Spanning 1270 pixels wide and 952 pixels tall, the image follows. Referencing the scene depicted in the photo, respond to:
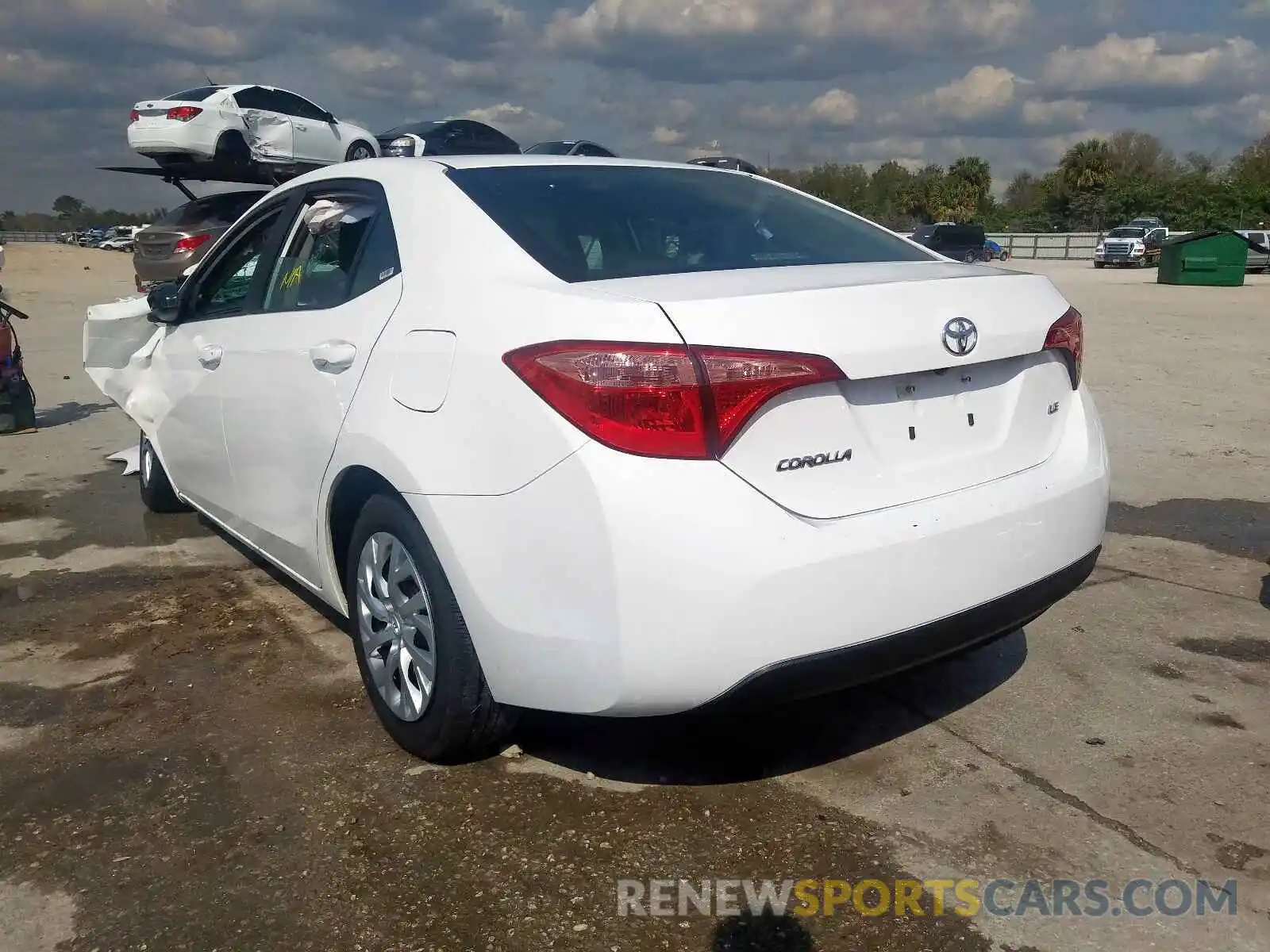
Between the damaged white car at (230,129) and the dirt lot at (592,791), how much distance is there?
1063 cm

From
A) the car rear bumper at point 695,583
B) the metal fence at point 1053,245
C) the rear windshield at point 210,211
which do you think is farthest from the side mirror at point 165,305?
the metal fence at point 1053,245

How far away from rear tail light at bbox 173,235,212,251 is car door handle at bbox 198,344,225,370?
10.4 meters

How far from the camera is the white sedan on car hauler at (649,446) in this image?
2.36 m

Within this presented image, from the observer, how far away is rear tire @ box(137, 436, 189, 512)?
5.75 meters

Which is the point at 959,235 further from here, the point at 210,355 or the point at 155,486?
the point at 210,355

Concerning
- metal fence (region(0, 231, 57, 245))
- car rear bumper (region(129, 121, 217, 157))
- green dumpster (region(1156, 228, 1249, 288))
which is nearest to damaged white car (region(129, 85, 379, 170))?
car rear bumper (region(129, 121, 217, 157))

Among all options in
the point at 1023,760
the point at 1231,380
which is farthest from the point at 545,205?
the point at 1231,380

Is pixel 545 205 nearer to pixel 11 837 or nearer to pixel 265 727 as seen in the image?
pixel 265 727

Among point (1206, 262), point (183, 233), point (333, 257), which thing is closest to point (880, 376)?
point (333, 257)

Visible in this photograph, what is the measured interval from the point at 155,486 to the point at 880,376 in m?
4.52

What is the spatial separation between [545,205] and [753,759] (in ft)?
5.59

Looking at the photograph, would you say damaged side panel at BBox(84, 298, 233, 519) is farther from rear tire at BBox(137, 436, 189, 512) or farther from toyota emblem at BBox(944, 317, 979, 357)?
toyota emblem at BBox(944, 317, 979, 357)

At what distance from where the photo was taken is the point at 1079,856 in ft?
A: 8.51

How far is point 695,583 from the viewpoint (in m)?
2.33
